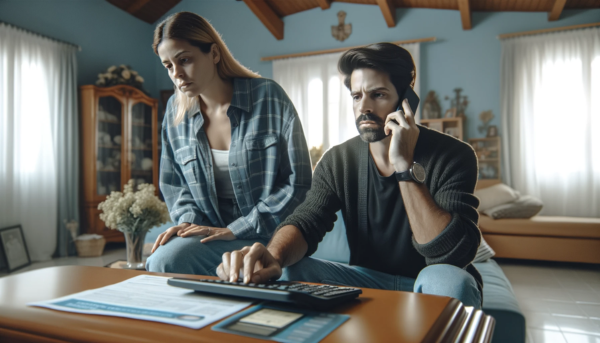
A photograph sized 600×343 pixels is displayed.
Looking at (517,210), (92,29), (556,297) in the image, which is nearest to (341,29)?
(92,29)

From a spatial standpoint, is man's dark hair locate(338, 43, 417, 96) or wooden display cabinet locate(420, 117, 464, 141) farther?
wooden display cabinet locate(420, 117, 464, 141)

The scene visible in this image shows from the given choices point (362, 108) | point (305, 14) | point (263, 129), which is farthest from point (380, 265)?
point (305, 14)

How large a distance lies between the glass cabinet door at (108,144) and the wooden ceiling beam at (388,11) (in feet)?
11.1

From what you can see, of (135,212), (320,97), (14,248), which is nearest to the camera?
(135,212)

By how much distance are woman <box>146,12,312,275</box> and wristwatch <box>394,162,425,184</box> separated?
0.41 metres

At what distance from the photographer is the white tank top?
61.2 inches

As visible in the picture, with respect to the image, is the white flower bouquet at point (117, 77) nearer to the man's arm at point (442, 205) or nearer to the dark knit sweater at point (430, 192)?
the dark knit sweater at point (430, 192)

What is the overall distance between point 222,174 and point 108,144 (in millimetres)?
3992

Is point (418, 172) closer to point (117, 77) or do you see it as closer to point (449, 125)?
point (449, 125)

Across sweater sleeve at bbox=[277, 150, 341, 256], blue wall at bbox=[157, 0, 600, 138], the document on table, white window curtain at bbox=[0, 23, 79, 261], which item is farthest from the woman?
blue wall at bbox=[157, 0, 600, 138]

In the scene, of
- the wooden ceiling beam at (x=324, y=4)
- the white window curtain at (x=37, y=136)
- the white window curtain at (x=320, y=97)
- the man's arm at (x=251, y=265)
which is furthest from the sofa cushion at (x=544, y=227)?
the white window curtain at (x=37, y=136)

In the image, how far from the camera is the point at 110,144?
504 cm

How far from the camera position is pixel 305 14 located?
20.3 ft

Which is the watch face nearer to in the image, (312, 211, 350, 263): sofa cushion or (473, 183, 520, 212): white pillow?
(312, 211, 350, 263): sofa cushion
